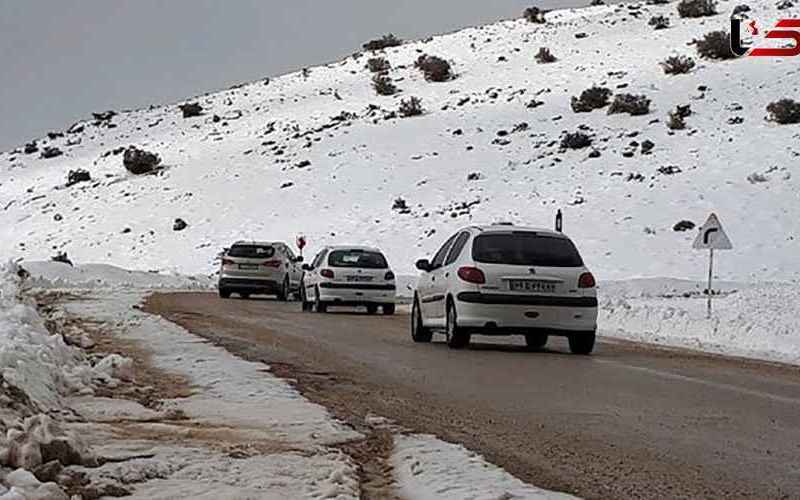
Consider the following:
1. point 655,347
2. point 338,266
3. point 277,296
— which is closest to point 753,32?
point 277,296

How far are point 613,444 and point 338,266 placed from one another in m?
20.0

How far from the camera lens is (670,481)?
7914 millimetres

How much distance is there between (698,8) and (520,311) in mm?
78173

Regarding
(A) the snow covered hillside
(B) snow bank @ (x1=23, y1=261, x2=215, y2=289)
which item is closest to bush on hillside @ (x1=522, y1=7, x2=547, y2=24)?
(A) the snow covered hillside

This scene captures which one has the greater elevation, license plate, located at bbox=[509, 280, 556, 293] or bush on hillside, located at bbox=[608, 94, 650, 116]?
bush on hillside, located at bbox=[608, 94, 650, 116]

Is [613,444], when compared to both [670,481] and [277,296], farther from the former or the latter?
[277,296]

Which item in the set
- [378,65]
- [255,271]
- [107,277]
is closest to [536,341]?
[255,271]

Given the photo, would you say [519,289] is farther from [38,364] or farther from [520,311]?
[38,364]

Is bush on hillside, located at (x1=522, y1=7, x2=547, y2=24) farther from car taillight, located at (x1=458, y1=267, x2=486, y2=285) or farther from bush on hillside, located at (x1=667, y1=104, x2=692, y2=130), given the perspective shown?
car taillight, located at (x1=458, y1=267, x2=486, y2=285)

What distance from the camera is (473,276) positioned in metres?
17.8

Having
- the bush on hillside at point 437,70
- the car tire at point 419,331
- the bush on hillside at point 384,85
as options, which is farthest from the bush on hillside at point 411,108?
the car tire at point 419,331

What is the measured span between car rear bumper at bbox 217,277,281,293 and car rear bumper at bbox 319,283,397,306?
7536 mm

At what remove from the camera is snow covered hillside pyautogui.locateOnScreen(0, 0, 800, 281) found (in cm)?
5444

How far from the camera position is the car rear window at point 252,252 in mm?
36562
